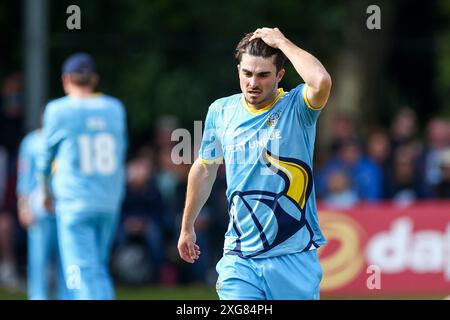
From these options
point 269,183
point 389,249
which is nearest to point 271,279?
point 269,183

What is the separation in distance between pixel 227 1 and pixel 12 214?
20.5 feet

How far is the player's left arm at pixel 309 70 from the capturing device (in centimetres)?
721

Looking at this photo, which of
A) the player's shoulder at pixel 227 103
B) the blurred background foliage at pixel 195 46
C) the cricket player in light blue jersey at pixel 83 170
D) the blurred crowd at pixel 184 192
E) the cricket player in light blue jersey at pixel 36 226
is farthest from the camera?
the blurred background foliage at pixel 195 46

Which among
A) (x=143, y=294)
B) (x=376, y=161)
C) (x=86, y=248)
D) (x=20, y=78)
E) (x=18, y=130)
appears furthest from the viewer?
(x=20, y=78)

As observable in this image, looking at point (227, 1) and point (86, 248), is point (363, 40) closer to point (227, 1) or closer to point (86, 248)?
point (227, 1)

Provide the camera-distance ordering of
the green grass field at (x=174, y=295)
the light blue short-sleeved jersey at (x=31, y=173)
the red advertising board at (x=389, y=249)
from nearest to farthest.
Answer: the light blue short-sleeved jersey at (x=31, y=173) < the green grass field at (x=174, y=295) < the red advertising board at (x=389, y=249)

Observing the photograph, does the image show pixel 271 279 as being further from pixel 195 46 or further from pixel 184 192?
pixel 195 46

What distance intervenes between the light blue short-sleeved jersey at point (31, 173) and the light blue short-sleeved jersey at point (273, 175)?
6.30 metres

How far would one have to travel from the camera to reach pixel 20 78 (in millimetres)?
19594

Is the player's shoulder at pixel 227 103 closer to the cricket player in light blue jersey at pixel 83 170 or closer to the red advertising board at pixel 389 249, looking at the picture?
the cricket player in light blue jersey at pixel 83 170

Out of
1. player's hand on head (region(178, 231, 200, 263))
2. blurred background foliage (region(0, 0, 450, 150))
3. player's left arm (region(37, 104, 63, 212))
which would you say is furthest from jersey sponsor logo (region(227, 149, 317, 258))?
blurred background foliage (region(0, 0, 450, 150))

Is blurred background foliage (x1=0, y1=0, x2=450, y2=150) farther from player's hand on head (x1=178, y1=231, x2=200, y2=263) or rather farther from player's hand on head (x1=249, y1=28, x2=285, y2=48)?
player's hand on head (x1=249, y1=28, x2=285, y2=48)

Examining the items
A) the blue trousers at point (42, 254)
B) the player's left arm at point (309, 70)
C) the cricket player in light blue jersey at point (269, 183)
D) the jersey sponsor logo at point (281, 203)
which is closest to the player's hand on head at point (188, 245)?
the cricket player in light blue jersey at point (269, 183)

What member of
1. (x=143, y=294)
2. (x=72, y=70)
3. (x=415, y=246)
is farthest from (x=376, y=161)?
(x=72, y=70)
